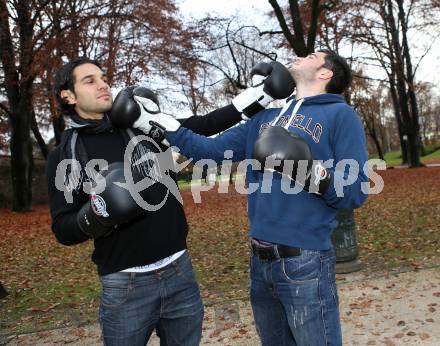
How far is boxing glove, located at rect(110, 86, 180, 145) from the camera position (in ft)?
8.78

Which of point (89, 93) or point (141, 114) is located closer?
point (89, 93)

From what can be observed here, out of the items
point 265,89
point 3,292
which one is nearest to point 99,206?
point 265,89

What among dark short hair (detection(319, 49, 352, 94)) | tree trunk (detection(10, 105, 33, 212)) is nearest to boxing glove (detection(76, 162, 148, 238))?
dark short hair (detection(319, 49, 352, 94))

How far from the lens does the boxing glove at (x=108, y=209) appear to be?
2.27 meters

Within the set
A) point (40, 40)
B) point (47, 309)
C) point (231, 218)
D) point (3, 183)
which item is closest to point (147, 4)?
point (40, 40)

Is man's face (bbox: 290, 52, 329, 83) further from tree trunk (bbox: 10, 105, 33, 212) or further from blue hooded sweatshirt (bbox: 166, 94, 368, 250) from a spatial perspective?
tree trunk (bbox: 10, 105, 33, 212)

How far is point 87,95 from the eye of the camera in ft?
8.77

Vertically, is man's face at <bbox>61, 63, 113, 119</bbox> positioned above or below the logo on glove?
above

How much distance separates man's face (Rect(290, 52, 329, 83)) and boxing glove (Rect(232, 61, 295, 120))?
0.30 feet

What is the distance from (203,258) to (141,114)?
5.81m

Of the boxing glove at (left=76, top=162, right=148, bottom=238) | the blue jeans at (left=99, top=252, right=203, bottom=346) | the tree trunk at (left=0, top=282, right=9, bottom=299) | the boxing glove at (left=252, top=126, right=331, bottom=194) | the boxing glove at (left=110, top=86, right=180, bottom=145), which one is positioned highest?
the boxing glove at (left=110, top=86, right=180, bottom=145)

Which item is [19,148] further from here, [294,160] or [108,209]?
[294,160]

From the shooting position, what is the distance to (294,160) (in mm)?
2352

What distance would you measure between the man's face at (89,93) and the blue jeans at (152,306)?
958 millimetres
